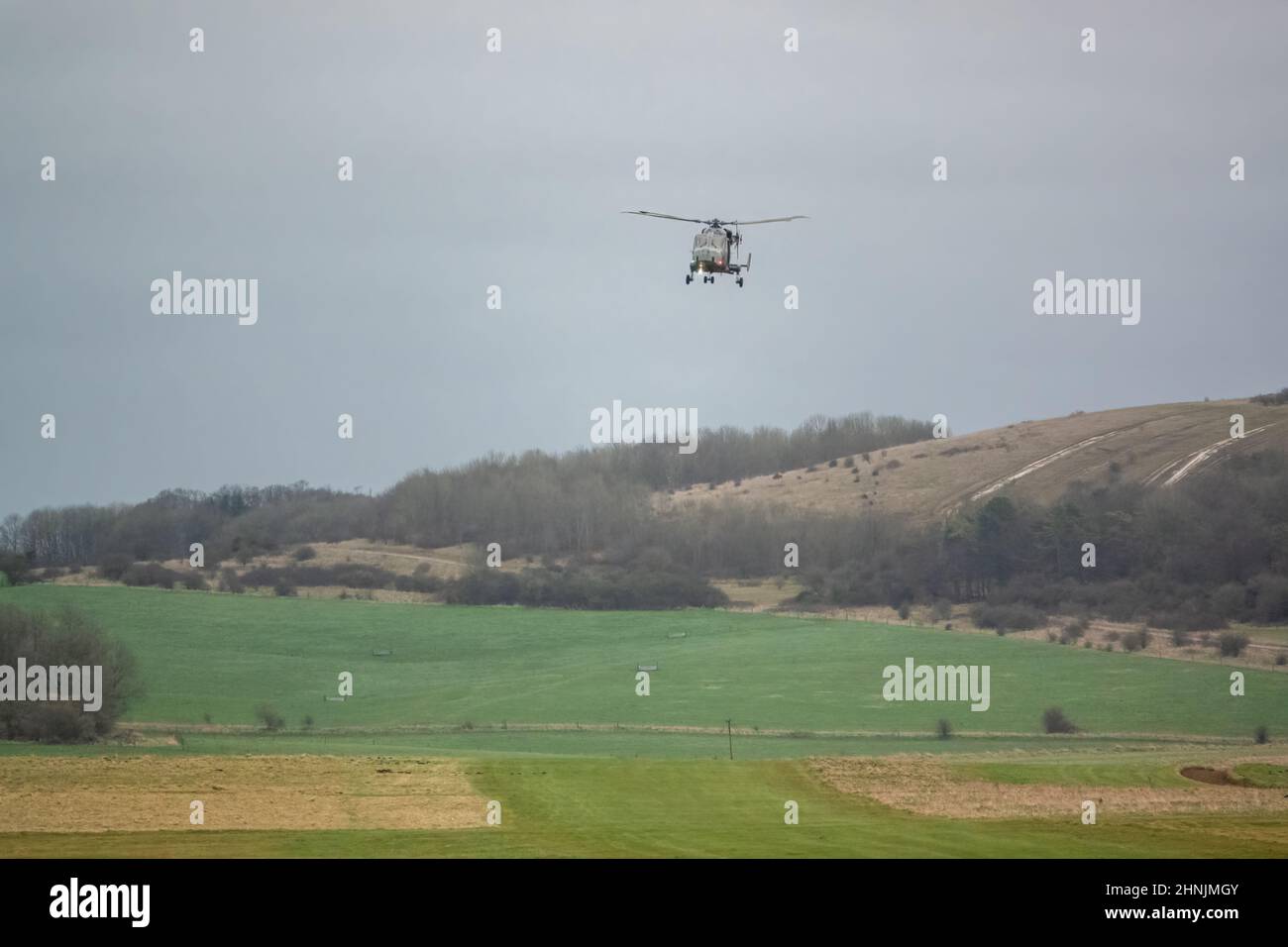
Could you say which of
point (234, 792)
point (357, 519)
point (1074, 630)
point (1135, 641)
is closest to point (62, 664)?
point (234, 792)

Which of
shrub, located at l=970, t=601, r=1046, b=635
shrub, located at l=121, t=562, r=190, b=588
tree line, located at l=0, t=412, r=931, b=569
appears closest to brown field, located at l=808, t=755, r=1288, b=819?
shrub, located at l=970, t=601, r=1046, b=635

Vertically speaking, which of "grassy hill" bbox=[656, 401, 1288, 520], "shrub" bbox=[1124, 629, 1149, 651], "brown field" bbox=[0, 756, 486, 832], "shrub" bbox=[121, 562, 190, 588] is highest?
"grassy hill" bbox=[656, 401, 1288, 520]

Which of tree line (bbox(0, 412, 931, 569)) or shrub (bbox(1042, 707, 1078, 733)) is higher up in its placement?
tree line (bbox(0, 412, 931, 569))

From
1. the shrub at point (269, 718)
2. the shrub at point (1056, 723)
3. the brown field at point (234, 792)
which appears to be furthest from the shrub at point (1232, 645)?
the brown field at point (234, 792)

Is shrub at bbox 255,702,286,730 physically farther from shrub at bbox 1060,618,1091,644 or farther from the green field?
shrub at bbox 1060,618,1091,644

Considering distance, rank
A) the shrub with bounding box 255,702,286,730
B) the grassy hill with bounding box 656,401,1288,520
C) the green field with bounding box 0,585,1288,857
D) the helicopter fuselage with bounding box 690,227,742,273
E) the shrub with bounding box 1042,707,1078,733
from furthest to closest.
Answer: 1. the grassy hill with bounding box 656,401,1288,520
2. the shrub with bounding box 255,702,286,730
3. the shrub with bounding box 1042,707,1078,733
4. the helicopter fuselage with bounding box 690,227,742,273
5. the green field with bounding box 0,585,1288,857

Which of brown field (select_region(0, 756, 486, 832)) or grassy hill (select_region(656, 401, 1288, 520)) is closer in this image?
brown field (select_region(0, 756, 486, 832))

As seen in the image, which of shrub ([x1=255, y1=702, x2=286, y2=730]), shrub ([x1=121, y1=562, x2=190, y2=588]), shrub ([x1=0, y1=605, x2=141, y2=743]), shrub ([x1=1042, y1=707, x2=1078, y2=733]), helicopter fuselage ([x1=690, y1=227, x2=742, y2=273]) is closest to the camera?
helicopter fuselage ([x1=690, y1=227, x2=742, y2=273])

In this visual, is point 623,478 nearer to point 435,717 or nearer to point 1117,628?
point 1117,628
